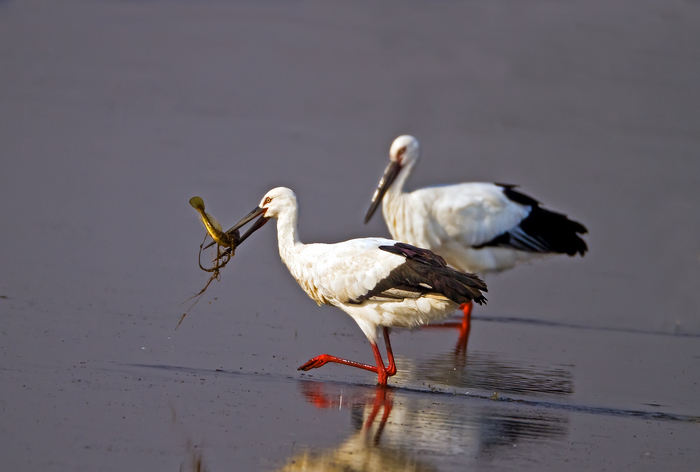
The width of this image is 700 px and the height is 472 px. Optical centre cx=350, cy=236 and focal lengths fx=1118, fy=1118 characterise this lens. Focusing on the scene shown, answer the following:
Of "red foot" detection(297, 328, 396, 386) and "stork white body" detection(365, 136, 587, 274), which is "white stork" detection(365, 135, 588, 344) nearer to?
"stork white body" detection(365, 136, 587, 274)

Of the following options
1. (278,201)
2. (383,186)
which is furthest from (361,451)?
(383,186)

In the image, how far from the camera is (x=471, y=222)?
39.3ft

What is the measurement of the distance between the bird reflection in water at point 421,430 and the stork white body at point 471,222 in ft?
14.0

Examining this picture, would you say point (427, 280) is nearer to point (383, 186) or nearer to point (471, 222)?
point (471, 222)

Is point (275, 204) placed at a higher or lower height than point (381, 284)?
higher

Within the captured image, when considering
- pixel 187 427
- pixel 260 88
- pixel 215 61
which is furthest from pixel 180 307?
pixel 215 61

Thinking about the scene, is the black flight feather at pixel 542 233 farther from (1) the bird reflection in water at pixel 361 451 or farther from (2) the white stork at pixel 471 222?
(1) the bird reflection in water at pixel 361 451

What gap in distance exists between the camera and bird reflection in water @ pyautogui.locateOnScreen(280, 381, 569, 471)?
5828 mm

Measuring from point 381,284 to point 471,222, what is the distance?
13.3 ft

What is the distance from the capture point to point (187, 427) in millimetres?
6082

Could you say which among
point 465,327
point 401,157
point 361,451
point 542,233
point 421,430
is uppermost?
point 401,157

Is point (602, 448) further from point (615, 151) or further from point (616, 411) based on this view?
point (615, 151)

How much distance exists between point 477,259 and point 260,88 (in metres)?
8.86

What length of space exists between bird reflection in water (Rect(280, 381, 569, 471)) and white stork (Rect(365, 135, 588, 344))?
4.27 meters
